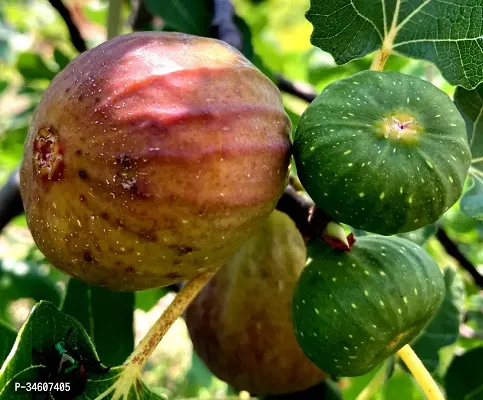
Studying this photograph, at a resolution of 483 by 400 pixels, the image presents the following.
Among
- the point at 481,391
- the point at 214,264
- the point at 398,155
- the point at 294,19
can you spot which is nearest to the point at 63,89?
the point at 214,264

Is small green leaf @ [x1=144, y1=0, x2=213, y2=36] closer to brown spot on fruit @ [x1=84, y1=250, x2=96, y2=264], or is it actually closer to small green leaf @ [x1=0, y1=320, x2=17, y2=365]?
small green leaf @ [x1=0, y1=320, x2=17, y2=365]

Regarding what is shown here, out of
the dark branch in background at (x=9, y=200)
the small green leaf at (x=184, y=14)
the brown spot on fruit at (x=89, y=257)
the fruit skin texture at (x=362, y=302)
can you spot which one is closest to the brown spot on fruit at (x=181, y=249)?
the brown spot on fruit at (x=89, y=257)

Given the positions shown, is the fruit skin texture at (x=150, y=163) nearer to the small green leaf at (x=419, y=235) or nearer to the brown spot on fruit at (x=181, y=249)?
the brown spot on fruit at (x=181, y=249)

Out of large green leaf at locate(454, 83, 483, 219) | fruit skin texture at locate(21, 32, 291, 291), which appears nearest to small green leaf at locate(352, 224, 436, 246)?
large green leaf at locate(454, 83, 483, 219)

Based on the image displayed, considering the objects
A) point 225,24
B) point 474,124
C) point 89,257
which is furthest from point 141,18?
point 89,257

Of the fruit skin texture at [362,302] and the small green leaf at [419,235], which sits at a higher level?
the fruit skin texture at [362,302]
